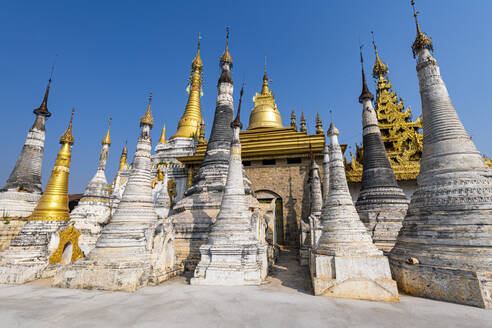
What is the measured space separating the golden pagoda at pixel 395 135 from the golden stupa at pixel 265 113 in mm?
8878

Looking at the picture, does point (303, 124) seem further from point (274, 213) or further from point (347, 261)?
point (347, 261)

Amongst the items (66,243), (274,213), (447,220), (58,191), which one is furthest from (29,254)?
(447,220)

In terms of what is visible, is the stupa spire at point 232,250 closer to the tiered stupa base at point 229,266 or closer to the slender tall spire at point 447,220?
the tiered stupa base at point 229,266

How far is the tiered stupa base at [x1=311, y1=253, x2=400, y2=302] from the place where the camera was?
5453mm

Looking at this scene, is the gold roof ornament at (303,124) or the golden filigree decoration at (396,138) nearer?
the golden filigree decoration at (396,138)

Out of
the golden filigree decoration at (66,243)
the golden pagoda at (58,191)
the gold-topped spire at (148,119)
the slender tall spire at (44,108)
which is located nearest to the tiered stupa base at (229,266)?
the gold-topped spire at (148,119)

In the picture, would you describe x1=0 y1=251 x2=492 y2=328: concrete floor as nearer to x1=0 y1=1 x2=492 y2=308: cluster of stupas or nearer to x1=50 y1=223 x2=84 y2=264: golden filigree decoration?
x1=0 y1=1 x2=492 y2=308: cluster of stupas

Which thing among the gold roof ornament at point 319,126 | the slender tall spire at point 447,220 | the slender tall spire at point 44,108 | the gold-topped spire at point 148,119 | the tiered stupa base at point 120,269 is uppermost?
the gold roof ornament at point 319,126

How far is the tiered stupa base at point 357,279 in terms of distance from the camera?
215 inches

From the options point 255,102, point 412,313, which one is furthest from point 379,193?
point 255,102

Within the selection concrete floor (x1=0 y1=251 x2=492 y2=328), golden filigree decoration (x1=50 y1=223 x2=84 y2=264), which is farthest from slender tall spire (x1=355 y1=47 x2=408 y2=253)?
golden filigree decoration (x1=50 y1=223 x2=84 y2=264)

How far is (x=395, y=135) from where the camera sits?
1998 centimetres

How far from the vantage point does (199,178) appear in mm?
12492

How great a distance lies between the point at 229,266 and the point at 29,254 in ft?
21.3
